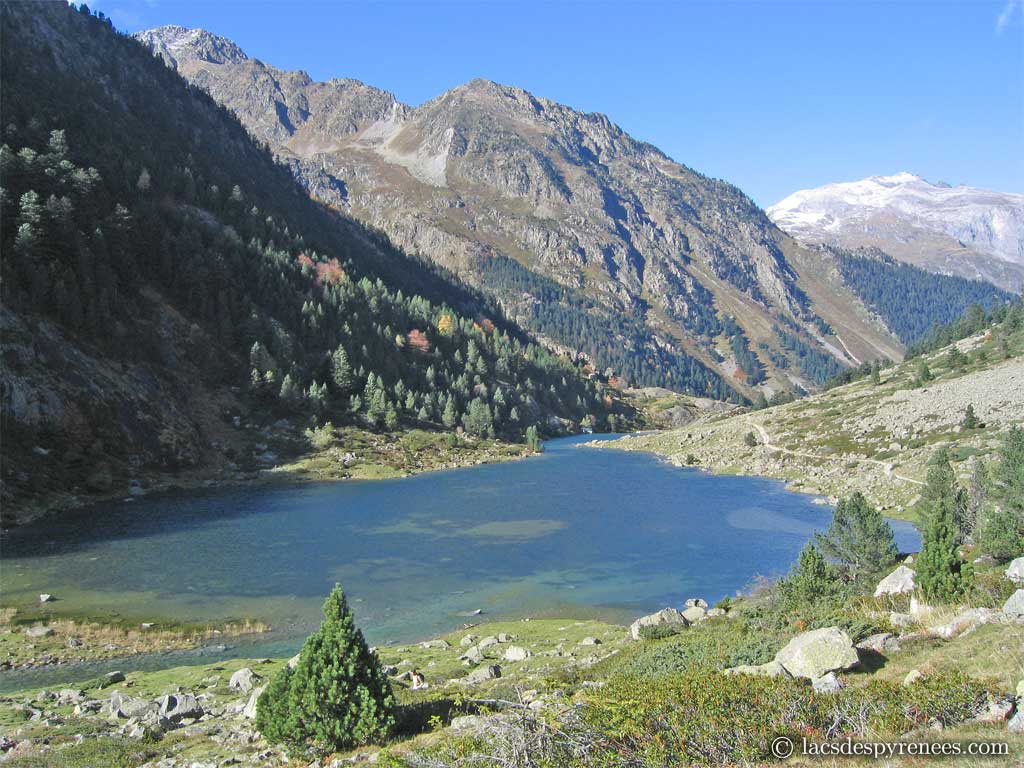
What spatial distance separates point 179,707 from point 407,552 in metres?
36.3

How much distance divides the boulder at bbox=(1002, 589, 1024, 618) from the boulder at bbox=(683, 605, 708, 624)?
15683 millimetres

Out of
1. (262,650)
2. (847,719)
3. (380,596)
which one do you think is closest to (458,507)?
(380,596)

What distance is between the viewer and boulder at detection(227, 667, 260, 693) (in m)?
24.7

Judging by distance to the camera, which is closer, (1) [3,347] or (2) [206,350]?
(1) [3,347]

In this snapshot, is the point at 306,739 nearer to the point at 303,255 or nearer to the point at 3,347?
the point at 3,347

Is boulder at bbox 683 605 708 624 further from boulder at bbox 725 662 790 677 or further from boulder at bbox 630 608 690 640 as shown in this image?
boulder at bbox 725 662 790 677

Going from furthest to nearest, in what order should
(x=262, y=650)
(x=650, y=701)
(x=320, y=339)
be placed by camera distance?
(x=320, y=339) < (x=262, y=650) < (x=650, y=701)

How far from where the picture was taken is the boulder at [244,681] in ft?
81.0

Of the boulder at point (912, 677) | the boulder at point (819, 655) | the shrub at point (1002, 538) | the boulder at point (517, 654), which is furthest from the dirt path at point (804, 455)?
the boulder at point (912, 677)

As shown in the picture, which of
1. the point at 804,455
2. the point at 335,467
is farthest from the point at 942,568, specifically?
the point at 335,467

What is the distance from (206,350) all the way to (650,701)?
120092 millimetres

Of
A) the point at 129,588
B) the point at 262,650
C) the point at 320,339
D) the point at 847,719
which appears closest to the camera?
the point at 847,719

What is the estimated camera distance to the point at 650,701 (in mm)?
12578

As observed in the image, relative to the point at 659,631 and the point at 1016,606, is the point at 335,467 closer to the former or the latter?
the point at 659,631
